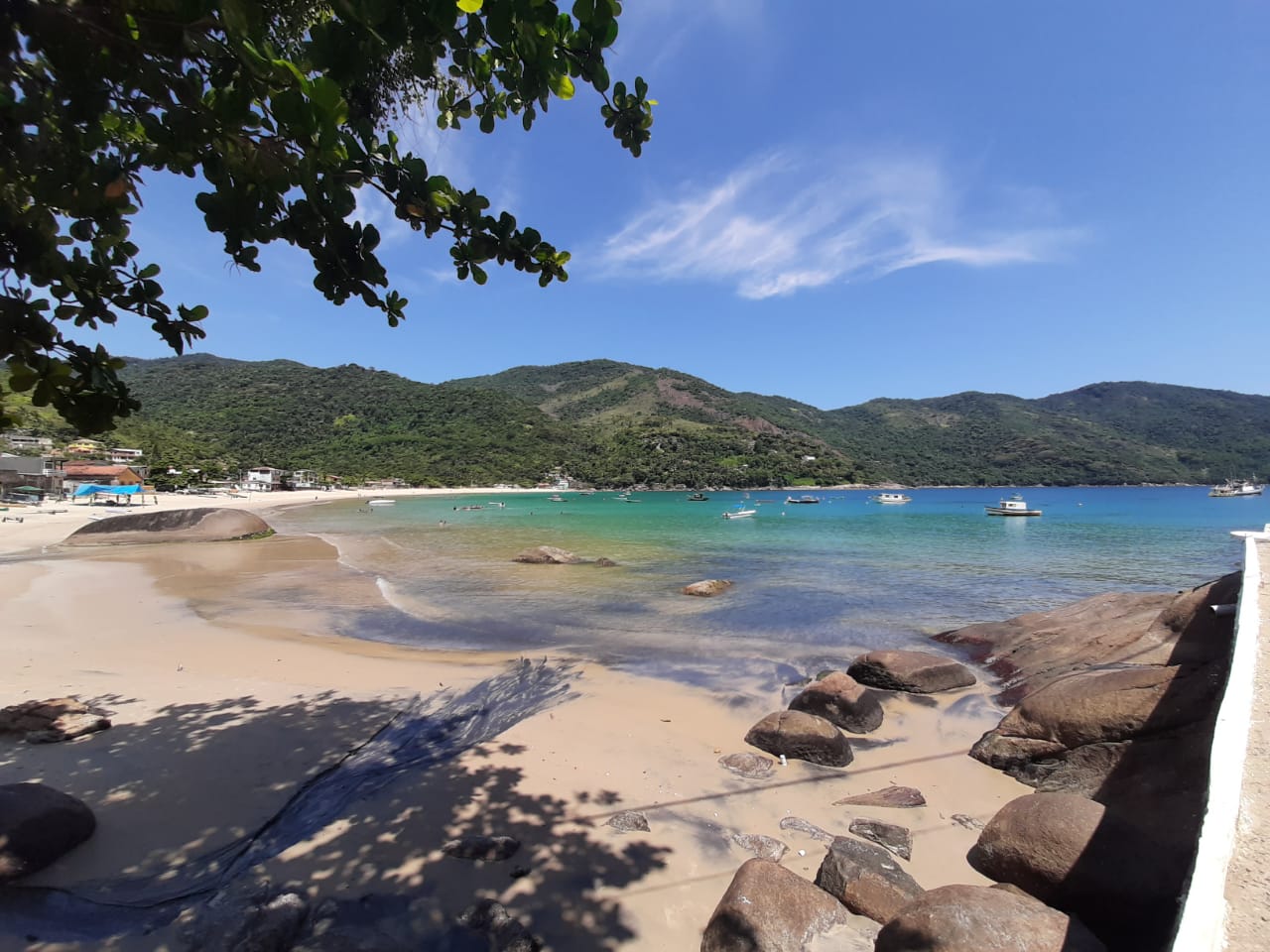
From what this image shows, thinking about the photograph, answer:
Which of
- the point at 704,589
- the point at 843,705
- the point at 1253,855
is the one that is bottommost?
the point at 704,589

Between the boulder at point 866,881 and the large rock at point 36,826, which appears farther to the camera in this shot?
the boulder at point 866,881

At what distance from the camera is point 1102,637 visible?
8375mm

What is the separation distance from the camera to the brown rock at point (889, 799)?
516 cm

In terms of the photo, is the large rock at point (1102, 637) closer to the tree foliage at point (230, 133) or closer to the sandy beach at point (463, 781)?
the sandy beach at point (463, 781)

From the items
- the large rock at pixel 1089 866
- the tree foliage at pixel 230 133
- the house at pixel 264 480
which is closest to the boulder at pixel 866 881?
the large rock at pixel 1089 866

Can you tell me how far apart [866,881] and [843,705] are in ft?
11.4

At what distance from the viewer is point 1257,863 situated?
6.67 feet

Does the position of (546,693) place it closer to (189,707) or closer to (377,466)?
(189,707)

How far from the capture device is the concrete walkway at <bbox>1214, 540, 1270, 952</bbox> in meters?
1.75

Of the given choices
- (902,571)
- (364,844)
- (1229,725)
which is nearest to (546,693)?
(364,844)

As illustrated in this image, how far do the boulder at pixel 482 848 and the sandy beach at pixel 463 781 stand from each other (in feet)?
0.22

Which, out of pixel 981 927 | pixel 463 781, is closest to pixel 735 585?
pixel 463 781

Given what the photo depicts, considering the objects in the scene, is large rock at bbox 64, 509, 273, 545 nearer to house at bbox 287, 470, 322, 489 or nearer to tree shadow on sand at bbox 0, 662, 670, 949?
tree shadow on sand at bbox 0, 662, 670, 949

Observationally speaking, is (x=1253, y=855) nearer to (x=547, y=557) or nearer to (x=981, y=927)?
(x=981, y=927)
